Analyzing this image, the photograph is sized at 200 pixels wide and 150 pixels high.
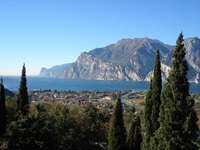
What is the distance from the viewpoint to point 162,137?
13.1 m

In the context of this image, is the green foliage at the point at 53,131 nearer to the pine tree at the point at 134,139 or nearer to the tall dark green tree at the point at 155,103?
the pine tree at the point at 134,139

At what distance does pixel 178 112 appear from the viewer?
1263 centimetres

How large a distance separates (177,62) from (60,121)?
50.5ft

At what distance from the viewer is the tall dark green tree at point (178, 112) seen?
1247 cm

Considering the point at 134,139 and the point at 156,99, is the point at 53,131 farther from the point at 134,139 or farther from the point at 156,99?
the point at 156,99

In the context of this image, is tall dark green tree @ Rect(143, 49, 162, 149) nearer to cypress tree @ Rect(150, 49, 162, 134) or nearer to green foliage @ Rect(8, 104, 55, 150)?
cypress tree @ Rect(150, 49, 162, 134)

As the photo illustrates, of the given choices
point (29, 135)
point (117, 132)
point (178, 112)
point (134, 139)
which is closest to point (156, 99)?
point (117, 132)

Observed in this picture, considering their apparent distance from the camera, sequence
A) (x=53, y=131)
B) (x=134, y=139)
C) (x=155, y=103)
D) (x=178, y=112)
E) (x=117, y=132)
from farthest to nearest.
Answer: (x=134, y=139) → (x=53, y=131) → (x=117, y=132) → (x=155, y=103) → (x=178, y=112)

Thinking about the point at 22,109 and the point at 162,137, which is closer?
the point at 162,137

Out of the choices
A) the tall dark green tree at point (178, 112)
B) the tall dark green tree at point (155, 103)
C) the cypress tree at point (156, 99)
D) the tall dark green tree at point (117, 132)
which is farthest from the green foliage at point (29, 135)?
the tall dark green tree at point (178, 112)

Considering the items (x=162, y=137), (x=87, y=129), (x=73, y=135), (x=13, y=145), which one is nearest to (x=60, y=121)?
(x=73, y=135)

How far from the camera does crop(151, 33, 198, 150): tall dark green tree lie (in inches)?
491

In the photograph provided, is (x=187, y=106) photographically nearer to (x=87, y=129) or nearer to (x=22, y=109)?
(x=87, y=129)

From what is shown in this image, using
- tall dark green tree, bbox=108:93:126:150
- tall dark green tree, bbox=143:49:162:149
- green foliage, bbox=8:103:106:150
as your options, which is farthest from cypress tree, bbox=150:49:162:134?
green foliage, bbox=8:103:106:150
